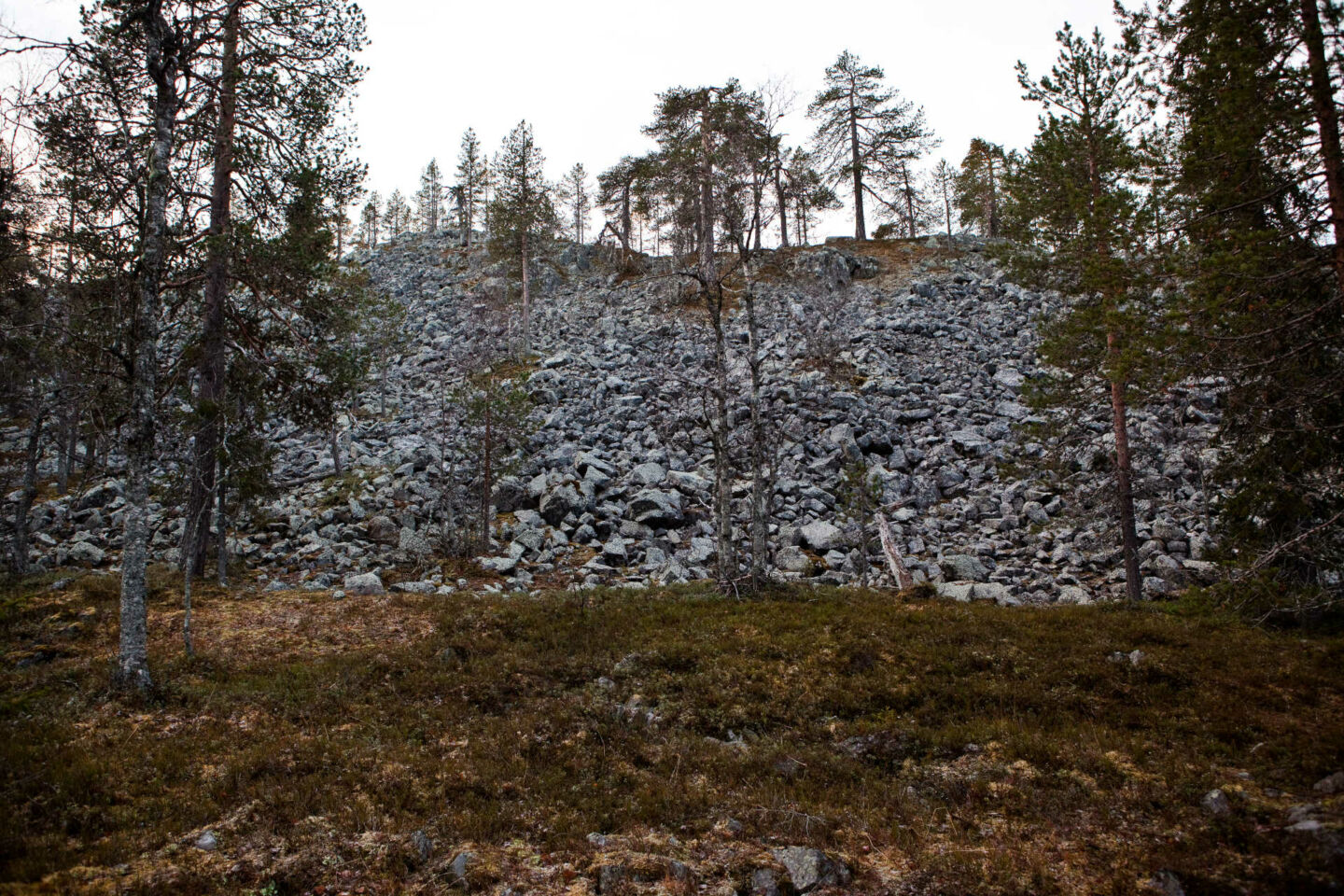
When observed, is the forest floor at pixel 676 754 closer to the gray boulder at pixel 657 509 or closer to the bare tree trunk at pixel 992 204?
the gray boulder at pixel 657 509

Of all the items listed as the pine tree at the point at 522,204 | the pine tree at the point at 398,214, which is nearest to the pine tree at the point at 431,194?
the pine tree at the point at 398,214

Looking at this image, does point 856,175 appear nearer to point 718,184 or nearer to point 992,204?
point 992,204

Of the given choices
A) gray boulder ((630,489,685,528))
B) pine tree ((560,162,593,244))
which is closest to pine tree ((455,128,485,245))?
pine tree ((560,162,593,244))

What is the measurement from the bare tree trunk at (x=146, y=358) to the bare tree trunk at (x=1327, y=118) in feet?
48.0

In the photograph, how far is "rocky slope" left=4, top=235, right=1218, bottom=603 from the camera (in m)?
17.8

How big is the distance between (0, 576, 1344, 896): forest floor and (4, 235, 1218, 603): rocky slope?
541 centimetres

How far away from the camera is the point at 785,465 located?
80.9 feet

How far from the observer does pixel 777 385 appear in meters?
29.4

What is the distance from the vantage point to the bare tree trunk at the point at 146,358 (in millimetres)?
8125

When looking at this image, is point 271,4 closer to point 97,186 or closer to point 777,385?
point 97,186

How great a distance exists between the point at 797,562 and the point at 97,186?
56.8 ft

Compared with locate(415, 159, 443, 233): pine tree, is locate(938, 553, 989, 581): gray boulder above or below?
below

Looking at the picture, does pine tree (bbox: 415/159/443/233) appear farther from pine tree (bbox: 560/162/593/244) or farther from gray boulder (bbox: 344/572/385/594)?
gray boulder (bbox: 344/572/385/594)

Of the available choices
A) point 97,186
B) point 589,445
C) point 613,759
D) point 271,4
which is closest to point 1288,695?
point 613,759
